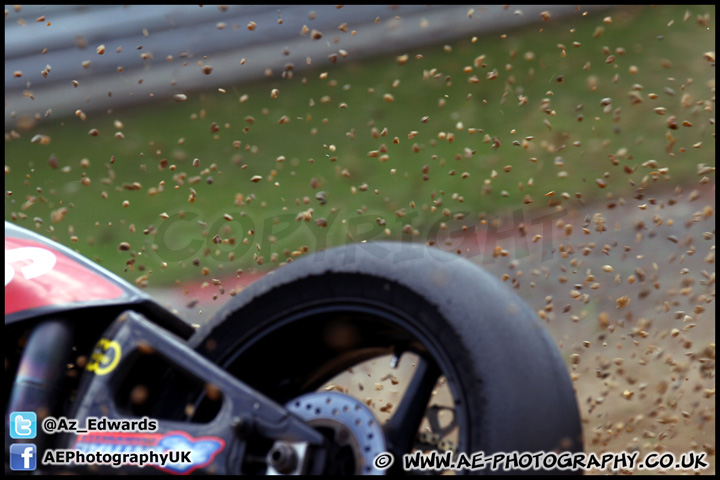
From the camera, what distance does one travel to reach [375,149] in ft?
22.5

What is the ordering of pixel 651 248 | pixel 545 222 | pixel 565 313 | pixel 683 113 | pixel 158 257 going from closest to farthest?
pixel 565 313
pixel 651 248
pixel 545 222
pixel 158 257
pixel 683 113

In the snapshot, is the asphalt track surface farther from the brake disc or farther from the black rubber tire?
the brake disc

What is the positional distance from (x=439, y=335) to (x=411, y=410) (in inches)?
9.5

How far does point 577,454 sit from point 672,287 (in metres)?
2.30

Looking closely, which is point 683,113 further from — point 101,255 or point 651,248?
point 101,255

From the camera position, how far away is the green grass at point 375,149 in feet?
17.3

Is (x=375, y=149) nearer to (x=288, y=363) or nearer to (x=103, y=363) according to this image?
(x=288, y=363)

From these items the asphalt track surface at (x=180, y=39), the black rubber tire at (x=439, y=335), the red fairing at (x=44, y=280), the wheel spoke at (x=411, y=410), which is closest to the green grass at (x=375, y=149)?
the asphalt track surface at (x=180, y=39)

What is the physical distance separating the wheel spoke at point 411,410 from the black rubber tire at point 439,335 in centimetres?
10

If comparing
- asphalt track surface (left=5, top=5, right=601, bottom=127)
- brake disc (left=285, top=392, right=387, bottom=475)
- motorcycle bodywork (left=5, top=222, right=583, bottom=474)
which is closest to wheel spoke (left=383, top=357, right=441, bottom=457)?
motorcycle bodywork (left=5, top=222, right=583, bottom=474)

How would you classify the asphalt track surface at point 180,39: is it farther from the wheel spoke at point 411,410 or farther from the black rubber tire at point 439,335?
the wheel spoke at point 411,410

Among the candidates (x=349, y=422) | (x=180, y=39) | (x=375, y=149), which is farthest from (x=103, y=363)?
(x=180, y=39)

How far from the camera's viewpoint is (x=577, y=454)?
160 cm

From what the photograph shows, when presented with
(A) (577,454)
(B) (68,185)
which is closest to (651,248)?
(A) (577,454)
